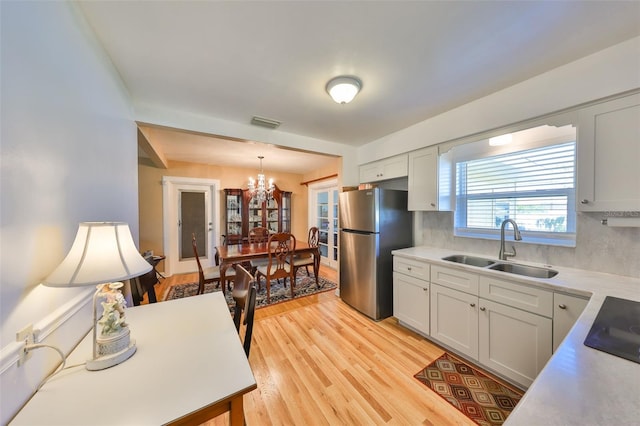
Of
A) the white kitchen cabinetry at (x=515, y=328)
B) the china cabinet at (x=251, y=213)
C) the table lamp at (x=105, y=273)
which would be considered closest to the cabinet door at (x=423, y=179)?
the white kitchen cabinetry at (x=515, y=328)

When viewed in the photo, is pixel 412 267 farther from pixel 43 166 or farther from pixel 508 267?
pixel 43 166

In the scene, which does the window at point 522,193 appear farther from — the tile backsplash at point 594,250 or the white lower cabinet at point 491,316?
the white lower cabinet at point 491,316

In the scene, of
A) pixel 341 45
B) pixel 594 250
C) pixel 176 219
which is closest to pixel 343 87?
pixel 341 45

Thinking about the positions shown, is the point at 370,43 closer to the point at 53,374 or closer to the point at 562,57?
the point at 562,57

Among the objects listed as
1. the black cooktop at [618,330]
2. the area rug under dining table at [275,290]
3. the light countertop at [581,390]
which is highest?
the black cooktop at [618,330]

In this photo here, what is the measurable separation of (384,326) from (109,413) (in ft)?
7.86

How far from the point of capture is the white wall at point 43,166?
2.27 feet

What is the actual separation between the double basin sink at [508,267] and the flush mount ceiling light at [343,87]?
70.3 inches

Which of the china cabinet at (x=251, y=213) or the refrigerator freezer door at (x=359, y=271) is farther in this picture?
the china cabinet at (x=251, y=213)

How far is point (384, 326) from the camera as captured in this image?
251cm

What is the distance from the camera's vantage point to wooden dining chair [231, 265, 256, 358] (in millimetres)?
1204

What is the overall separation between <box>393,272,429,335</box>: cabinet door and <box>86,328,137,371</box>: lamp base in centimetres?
228

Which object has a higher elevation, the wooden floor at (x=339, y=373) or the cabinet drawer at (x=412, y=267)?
the cabinet drawer at (x=412, y=267)

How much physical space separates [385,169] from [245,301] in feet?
7.92
